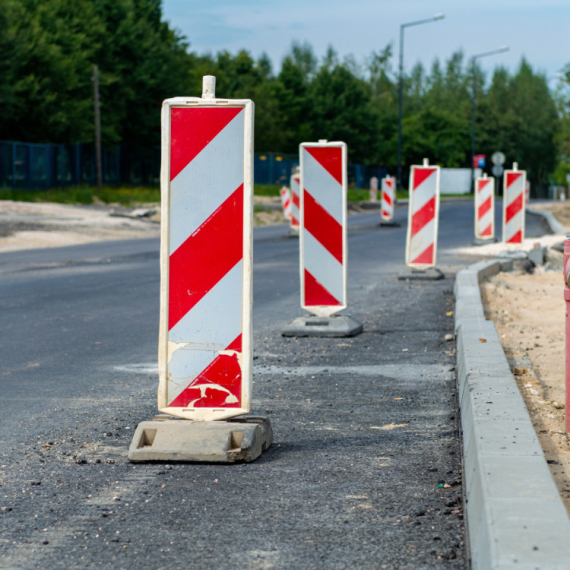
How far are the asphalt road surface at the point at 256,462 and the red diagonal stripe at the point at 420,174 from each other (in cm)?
342

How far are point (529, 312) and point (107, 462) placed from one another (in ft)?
19.9

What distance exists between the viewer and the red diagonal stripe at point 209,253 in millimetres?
4090

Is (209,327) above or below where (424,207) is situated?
below

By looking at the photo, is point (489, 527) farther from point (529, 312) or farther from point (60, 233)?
point (60, 233)

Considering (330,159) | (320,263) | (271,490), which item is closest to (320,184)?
(330,159)

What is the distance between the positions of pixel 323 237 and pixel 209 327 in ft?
12.0

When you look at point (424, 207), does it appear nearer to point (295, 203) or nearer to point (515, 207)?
point (515, 207)

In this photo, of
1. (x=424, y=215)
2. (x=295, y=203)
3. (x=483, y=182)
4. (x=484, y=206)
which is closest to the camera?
(x=424, y=215)

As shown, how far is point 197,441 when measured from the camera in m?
4.02

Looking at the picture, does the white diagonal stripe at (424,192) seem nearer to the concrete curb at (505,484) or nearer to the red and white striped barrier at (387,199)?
the concrete curb at (505,484)

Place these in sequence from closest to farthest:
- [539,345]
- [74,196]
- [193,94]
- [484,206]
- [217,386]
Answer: [217,386] → [539,345] → [484,206] → [74,196] → [193,94]

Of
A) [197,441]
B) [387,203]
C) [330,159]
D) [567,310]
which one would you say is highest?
[330,159]

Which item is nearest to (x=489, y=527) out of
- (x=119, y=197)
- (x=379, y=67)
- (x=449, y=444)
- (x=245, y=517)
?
(x=245, y=517)

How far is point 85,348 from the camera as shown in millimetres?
7258
